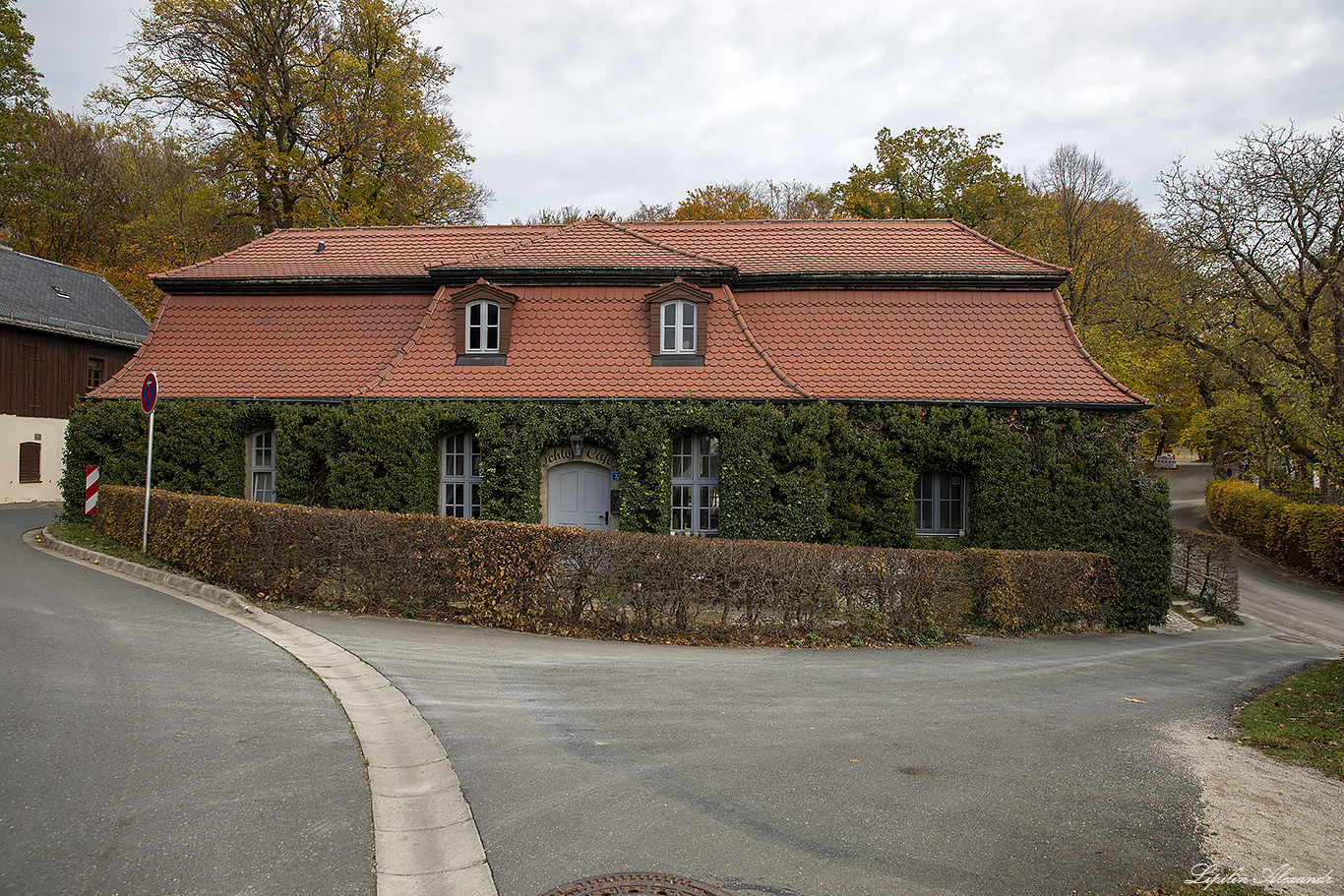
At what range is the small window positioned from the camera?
2550cm

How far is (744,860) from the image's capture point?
4031 mm

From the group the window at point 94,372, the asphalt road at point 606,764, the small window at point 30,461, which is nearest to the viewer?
the asphalt road at point 606,764

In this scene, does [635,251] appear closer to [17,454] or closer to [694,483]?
[694,483]

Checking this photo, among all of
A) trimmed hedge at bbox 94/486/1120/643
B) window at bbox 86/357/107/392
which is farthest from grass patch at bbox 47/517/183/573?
window at bbox 86/357/107/392

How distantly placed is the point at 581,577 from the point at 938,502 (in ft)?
30.3

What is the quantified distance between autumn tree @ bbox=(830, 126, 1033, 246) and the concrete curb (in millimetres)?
29377

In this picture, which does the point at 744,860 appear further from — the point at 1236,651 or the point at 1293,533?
the point at 1293,533

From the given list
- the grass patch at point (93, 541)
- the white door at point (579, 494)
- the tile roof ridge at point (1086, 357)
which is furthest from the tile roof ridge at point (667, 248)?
the grass patch at point (93, 541)

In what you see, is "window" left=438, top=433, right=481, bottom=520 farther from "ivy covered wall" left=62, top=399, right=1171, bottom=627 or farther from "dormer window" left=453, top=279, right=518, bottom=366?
"dormer window" left=453, top=279, right=518, bottom=366

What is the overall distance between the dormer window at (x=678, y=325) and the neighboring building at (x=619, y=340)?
1.8 inches

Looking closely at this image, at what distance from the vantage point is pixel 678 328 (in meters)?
16.2

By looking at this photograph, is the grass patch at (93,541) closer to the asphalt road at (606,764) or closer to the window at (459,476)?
the asphalt road at (606,764)

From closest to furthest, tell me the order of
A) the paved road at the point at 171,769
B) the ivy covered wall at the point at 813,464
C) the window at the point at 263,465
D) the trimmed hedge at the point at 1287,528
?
1. the paved road at the point at 171,769
2. the ivy covered wall at the point at 813,464
3. the window at the point at 263,465
4. the trimmed hedge at the point at 1287,528

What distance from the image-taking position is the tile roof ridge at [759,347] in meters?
15.4
